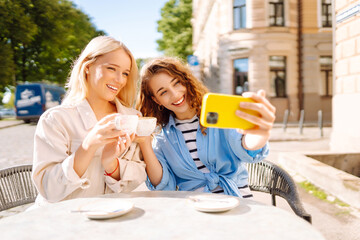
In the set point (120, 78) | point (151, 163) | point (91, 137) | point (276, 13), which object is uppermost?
point (276, 13)

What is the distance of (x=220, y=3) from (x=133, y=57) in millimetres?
18278

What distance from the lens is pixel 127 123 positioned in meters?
1.72

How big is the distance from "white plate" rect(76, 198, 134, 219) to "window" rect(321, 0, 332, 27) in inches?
763

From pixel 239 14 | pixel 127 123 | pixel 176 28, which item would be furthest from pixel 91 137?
pixel 176 28

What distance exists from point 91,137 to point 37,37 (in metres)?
22.6

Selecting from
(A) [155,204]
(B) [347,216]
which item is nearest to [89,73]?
(A) [155,204]

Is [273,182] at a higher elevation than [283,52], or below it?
below

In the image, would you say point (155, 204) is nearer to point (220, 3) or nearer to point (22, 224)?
point (22, 224)

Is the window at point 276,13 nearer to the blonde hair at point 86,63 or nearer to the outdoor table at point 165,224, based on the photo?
the blonde hair at point 86,63

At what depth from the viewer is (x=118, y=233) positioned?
129 centimetres

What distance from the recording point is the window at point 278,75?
17.8 metres

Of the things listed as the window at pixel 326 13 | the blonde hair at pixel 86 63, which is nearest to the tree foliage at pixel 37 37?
the blonde hair at pixel 86 63

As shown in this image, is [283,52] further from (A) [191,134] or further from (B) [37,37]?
(A) [191,134]

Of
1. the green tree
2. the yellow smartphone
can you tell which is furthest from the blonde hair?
the green tree
